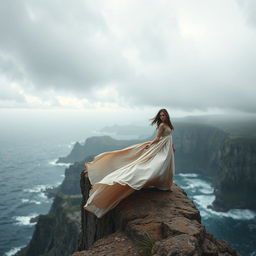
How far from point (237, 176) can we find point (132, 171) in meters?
164

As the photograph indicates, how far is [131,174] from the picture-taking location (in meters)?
10.1

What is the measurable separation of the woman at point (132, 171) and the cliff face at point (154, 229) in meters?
0.61

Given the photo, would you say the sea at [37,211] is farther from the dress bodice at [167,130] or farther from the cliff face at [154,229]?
the dress bodice at [167,130]

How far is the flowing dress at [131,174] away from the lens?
1000 centimetres

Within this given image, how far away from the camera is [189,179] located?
616ft

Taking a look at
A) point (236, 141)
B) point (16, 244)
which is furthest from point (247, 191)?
point (16, 244)

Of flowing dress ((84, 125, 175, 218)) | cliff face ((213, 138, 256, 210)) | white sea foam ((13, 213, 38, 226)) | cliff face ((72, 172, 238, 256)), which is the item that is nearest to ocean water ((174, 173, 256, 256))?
cliff face ((213, 138, 256, 210))

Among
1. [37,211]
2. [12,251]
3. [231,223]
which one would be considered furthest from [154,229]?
[37,211]

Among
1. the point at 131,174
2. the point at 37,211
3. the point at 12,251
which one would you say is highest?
the point at 131,174

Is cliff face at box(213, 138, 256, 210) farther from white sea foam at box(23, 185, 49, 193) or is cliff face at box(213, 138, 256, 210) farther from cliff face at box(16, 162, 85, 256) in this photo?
white sea foam at box(23, 185, 49, 193)

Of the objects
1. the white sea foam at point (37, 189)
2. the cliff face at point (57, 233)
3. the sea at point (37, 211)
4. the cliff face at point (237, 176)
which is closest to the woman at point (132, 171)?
the cliff face at point (57, 233)

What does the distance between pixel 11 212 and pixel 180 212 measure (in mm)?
118031

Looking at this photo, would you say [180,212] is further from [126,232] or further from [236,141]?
[236,141]

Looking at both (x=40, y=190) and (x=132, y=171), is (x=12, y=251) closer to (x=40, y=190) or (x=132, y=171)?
(x=40, y=190)
